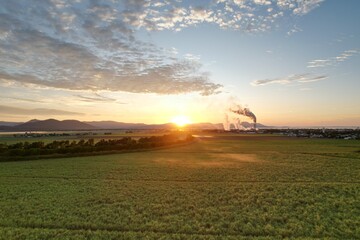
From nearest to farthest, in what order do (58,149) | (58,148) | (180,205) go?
1. (180,205)
2. (58,149)
3. (58,148)

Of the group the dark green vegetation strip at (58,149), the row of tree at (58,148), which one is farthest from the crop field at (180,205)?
the row of tree at (58,148)

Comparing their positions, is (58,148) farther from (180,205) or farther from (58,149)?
(180,205)

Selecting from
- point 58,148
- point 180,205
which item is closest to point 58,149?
point 58,148

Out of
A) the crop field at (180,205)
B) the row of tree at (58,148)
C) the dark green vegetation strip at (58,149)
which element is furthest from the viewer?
the row of tree at (58,148)

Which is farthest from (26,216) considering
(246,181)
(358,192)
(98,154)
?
(98,154)

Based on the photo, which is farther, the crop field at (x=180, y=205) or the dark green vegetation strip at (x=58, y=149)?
the dark green vegetation strip at (x=58, y=149)

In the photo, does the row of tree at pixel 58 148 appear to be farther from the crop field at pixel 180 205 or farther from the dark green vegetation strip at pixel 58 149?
the crop field at pixel 180 205

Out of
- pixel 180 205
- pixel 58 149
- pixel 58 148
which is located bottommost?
pixel 180 205

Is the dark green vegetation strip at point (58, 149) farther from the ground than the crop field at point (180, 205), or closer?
farther from the ground

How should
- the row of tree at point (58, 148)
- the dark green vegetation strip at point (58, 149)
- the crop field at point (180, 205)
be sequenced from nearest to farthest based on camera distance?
1. the crop field at point (180, 205)
2. the dark green vegetation strip at point (58, 149)
3. the row of tree at point (58, 148)

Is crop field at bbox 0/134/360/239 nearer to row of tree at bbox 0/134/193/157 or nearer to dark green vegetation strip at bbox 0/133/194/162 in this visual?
dark green vegetation strip at bbox 0/133/194/162

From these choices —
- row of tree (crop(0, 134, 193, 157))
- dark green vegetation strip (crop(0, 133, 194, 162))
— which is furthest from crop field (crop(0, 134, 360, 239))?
row of tree (crop(0, 134, 193, 157))

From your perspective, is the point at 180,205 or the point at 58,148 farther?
the point at 58,148

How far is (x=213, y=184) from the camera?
18.6 m
